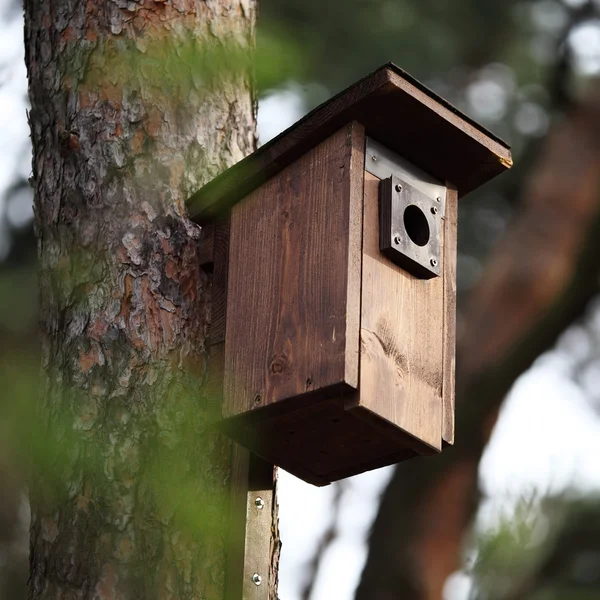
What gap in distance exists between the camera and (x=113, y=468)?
2266mm

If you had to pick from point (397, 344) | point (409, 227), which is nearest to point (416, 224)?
point (409, 227)

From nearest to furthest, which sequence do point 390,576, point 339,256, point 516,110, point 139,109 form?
point 339,256
point 139,109
point 390,576
point 516,110

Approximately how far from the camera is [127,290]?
2402mm

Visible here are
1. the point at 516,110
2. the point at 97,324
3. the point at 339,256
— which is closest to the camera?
the point at 339,256

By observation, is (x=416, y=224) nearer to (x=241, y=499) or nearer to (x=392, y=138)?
(x=392, y=138)

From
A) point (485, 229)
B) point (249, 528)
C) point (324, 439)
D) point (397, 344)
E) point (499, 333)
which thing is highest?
point (485, 229)

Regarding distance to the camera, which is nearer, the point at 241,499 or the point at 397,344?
the point at 397,344

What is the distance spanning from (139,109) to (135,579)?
3.14 ft

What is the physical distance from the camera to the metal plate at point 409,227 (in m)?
2.25

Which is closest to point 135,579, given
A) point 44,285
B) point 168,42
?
point 44,285

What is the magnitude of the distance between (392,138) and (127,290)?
0.58 m

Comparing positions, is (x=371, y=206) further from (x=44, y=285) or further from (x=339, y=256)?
(x=44, y=285)

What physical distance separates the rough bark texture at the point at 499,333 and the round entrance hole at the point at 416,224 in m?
2.05

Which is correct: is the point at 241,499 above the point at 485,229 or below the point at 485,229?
below
